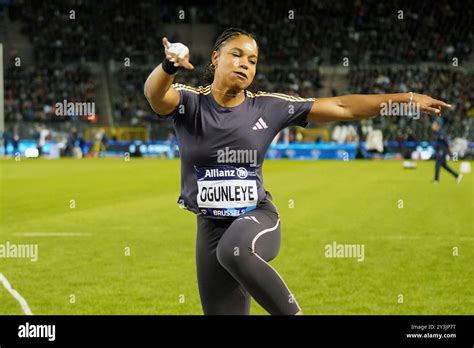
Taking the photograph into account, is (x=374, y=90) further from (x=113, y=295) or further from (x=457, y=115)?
(x=113, y=295)

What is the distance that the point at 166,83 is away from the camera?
16.8 ft

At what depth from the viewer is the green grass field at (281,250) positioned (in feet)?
28.6

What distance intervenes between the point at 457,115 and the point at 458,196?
28679 mm

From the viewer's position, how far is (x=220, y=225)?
5.55 meters

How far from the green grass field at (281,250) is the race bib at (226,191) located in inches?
113

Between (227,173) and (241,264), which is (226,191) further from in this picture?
(241,264)

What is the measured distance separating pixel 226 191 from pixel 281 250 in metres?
7.26

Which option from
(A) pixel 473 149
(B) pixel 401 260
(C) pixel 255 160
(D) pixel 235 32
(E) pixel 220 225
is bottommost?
(A) pixel 473 149

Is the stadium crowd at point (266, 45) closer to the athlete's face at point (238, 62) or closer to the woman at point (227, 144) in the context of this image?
the woman at point (227, 144)

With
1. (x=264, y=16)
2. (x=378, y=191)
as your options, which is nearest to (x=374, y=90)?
(x=264, y=16)
